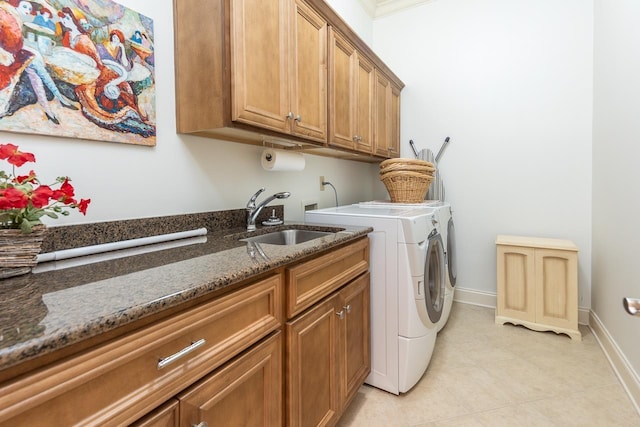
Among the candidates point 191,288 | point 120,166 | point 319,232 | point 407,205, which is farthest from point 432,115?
point 191,288

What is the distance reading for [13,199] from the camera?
716mm

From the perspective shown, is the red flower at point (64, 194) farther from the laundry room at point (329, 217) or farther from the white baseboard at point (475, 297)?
the white baseboard at point (475, 297)

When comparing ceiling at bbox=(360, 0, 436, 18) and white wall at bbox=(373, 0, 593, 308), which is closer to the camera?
white wall at bbox=(373, 0, 593, 308)

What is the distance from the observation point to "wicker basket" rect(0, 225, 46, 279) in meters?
0.74

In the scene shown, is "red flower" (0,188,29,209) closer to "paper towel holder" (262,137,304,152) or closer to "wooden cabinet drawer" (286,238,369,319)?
"wooden cabinet drawer" (286,238,369,319)

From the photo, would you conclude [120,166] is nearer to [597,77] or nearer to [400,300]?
[400,300]

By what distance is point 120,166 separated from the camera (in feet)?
3.74

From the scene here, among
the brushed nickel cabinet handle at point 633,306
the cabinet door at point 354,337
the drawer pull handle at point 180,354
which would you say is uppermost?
the brushed nickel cabinet handle at point 633,306

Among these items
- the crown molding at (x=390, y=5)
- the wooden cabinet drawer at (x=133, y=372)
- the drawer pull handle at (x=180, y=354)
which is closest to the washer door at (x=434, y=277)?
the wooden cabinet drawer at (x=133, y=372)

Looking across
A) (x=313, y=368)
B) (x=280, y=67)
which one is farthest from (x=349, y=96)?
(x=313, y=368)

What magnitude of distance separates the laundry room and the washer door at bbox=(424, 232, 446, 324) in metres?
0.03

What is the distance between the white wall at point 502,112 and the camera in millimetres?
2402

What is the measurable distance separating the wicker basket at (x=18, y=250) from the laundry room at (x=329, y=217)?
15 mm

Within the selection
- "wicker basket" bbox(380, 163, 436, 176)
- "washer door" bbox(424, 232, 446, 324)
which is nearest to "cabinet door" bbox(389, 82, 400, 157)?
"wicker basket" bbox(380, 163, 436, 176)
